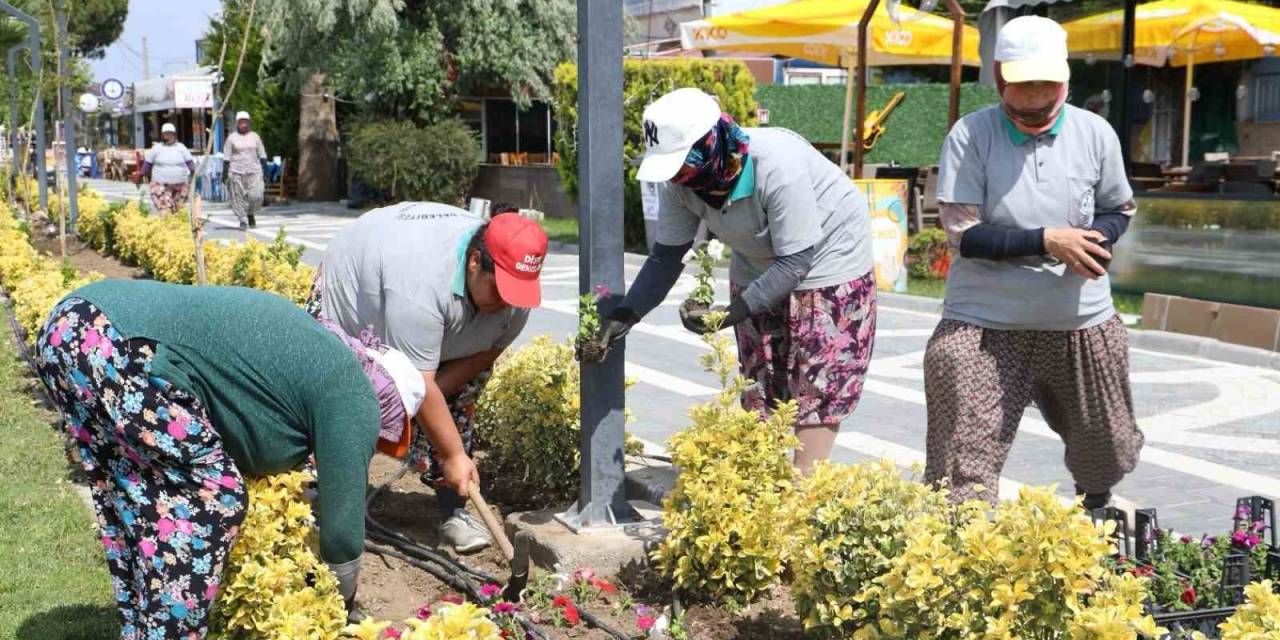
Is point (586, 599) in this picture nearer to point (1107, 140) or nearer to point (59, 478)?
point (1107, 140)

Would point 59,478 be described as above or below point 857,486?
below

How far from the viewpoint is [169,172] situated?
60.9ft

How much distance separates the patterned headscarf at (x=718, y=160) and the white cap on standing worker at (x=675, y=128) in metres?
0.04

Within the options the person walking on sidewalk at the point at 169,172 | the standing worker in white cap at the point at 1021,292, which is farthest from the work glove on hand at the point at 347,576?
the person walking on sidewalk at the point at 169,172

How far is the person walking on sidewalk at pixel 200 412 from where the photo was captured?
2.99 meters

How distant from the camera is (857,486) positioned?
340 cm

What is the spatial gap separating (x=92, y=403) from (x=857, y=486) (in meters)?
1.83

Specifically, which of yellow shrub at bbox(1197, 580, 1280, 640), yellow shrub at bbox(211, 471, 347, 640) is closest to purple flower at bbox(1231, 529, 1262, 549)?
yellow shrub at bbox(1197, 580, 1280, 640)

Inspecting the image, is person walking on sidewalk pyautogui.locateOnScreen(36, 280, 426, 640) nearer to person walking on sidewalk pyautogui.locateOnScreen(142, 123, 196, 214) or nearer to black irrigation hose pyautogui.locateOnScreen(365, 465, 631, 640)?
black irrigation hose pyautogui.locateOnScreen(365, 465, 631, 640)

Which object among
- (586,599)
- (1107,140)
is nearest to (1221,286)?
(1107,140)

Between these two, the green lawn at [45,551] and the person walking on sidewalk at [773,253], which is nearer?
the person walking on sidewalk at [773,253]

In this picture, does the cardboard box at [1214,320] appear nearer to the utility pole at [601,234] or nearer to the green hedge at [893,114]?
the utility pole at [601,234]

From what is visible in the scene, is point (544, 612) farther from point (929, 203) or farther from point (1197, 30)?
point (929, 203)

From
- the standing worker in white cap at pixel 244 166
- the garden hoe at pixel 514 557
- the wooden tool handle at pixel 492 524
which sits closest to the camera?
the wooden tool handle at pixel 492 524
